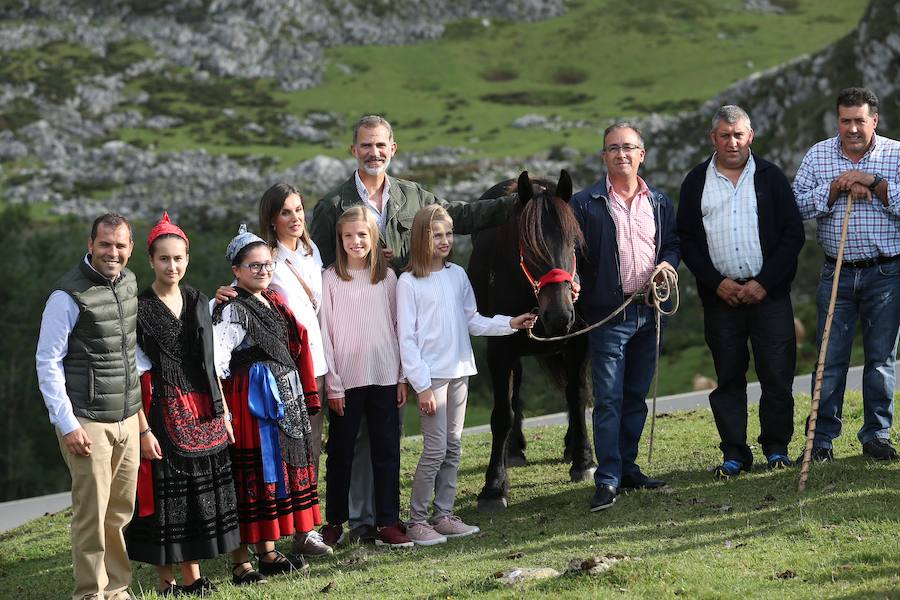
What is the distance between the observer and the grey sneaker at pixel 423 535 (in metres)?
6.47

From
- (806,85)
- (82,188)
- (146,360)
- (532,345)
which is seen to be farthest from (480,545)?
(82,188)

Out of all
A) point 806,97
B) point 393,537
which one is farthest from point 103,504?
point 806,97

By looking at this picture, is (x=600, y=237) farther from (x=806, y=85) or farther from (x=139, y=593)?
(x=806, y=85)

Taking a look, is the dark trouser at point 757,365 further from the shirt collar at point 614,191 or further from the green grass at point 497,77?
the green grass at point 497,77

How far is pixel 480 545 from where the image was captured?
6.34m

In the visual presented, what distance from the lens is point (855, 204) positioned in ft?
23.0

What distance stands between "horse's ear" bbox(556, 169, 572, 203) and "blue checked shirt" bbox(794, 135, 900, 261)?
168cm

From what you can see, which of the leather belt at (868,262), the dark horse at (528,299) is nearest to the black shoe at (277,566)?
the dark horse at (528,299)

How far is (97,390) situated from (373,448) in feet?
6.39

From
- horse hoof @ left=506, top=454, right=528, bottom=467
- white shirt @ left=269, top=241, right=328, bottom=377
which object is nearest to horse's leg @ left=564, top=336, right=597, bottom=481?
horse hoof @ left=506, top=454, right=528, bottom=467

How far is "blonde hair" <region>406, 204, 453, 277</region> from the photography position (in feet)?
20.9

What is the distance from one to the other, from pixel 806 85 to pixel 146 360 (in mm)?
36608

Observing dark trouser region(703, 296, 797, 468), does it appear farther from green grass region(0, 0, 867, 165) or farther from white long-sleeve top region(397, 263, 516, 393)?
green grass region(0, 0, 867, 165)

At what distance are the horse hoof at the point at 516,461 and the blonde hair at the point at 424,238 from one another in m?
3.17
